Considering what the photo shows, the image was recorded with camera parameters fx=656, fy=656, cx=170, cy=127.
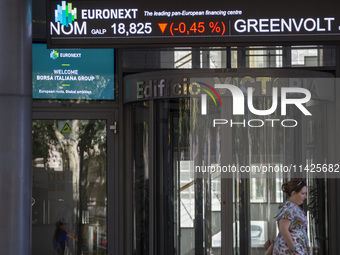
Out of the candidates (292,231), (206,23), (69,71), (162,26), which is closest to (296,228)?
(292,231)

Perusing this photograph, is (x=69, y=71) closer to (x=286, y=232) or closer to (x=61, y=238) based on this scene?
(x=61, y=238)

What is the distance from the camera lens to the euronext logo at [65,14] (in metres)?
5.86

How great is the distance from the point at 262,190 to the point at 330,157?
923 mm

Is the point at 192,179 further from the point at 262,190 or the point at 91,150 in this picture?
the point at 91,150

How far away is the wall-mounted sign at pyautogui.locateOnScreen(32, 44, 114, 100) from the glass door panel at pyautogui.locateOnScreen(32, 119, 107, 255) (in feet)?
1.26

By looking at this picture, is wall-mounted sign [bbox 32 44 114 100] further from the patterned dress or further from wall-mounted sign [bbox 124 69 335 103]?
the patterned dress

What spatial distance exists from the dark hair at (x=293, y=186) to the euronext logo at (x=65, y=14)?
303 cm

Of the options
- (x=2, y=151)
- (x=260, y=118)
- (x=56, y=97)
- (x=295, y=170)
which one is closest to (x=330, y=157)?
(x=295, y=170)

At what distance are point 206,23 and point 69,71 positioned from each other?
8.22 ft

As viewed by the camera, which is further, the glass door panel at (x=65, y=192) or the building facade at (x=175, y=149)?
the glass door panel at (x=65, y=192)

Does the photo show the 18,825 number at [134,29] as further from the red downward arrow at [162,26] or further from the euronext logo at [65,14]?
the euronext logo at [65,14]

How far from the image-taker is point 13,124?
5.09 meters

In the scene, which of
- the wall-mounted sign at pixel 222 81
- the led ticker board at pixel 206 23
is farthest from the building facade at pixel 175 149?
the led ticker board at pixel 206 23

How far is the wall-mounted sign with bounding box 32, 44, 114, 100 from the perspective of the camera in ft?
25.3
